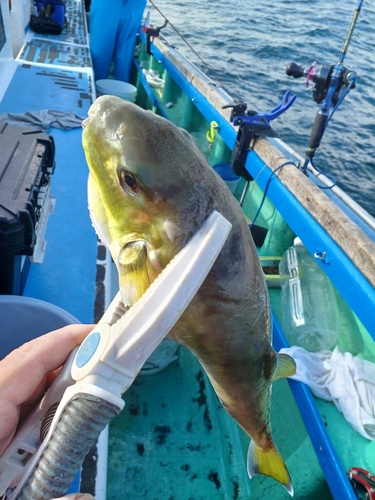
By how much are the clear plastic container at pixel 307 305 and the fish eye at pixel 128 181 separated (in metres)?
2.16

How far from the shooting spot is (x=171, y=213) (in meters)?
1.08

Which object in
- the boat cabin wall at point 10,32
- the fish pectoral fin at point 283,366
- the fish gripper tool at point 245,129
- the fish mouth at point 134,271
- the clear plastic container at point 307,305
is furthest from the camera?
the boat cabin wall at point 10,32

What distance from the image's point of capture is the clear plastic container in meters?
2.89

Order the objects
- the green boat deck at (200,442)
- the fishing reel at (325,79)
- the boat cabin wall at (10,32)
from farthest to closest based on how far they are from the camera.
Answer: the boat cabin wall at (10,32) → the fishing reel at (325,79) → the green boat deck at (200,442)

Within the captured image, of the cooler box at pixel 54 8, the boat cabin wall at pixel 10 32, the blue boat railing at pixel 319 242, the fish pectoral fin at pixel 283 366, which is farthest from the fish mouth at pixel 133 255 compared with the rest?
the cooler box at pixel 54 8

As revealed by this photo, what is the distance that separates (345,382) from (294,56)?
12088 mm

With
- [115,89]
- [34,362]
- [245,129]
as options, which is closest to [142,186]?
[34,362]

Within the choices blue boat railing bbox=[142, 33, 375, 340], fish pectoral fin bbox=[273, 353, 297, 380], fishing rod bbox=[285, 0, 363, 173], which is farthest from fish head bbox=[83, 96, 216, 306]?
fishing rod bbox=[285, 0, 363, 173]

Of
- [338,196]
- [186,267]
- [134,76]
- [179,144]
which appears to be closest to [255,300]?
[186,267]

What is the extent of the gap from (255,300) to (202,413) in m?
1.87

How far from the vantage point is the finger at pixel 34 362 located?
4.09ft

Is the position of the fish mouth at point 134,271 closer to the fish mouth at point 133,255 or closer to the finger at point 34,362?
the fish mouth at point 133,255

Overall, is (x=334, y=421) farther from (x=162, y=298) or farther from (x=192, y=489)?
(x=162, y=298)

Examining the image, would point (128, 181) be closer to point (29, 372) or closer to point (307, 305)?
point (29, 372)
